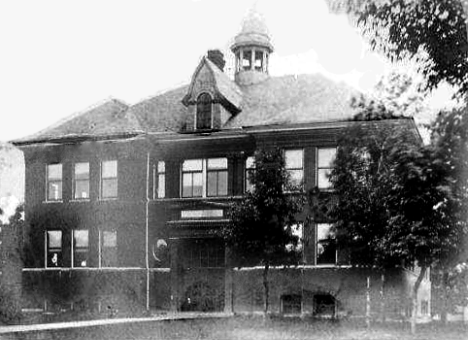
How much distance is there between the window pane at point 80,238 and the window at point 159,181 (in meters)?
3.33

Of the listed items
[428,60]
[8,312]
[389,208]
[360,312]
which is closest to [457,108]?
[428,60]

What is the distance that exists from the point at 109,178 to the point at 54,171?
2.19m

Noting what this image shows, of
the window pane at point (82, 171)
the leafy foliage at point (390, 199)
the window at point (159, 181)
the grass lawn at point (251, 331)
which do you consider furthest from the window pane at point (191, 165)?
the leafy foliage at point (390, 199)

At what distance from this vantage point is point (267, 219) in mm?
19281

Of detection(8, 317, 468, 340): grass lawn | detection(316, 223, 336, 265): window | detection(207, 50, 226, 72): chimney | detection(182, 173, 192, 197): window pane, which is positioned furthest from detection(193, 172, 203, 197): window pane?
detection(8, 317, 468, 340): grass lawn

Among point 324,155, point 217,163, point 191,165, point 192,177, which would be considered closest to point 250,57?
point 217,163

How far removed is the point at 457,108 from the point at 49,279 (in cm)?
1740

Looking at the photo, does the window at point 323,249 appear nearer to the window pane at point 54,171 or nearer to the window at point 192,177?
the window at point 192,177

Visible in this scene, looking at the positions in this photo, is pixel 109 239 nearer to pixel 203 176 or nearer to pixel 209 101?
pixel 203 176

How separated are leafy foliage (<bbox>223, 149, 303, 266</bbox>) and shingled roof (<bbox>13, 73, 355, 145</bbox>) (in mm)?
2504

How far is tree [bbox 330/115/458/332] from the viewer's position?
50.4 feet

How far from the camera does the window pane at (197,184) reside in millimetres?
25141

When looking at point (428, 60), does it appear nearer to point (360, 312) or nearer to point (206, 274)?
point (360, 312)

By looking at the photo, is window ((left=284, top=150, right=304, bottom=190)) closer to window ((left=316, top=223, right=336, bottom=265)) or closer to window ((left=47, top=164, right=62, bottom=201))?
window ((left=316, top=223, right=336, bottom=265))
